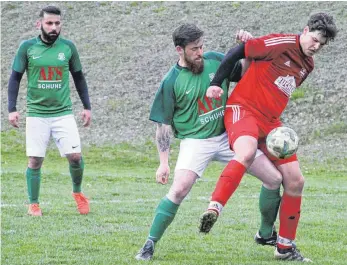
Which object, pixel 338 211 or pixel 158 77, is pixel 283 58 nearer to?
pixel 338 211

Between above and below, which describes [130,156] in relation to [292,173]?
below

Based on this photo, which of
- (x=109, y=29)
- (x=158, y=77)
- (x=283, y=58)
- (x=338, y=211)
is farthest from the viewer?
(x=109, y=29)

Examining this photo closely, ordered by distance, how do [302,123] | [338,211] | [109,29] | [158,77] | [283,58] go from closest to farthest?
[283,58] → [338,211] → [302,123] → [158,77] → [109,29]

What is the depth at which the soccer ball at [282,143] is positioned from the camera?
711cm

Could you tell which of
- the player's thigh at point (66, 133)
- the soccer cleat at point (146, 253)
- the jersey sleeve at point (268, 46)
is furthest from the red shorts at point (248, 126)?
the player's thigh at point (66, 133)

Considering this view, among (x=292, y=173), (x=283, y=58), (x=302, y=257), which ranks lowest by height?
(x=302, y=257)

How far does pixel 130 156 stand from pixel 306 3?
1102cm

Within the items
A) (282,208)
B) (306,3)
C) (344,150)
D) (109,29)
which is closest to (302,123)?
(344,150)

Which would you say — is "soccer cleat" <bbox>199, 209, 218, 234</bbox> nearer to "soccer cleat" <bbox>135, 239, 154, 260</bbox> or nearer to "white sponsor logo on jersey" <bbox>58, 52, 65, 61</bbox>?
"soccer cleat" <bbox>135, 239, 154, 260</bbox>

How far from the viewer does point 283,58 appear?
7348 mm

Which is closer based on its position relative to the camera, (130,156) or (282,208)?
(282,208)

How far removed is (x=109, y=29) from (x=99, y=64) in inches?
127

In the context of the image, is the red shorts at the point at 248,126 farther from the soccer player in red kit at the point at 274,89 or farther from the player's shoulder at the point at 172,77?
the player's shoulder at the point at 172,77

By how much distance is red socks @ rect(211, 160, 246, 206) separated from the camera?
6768 millimetres
